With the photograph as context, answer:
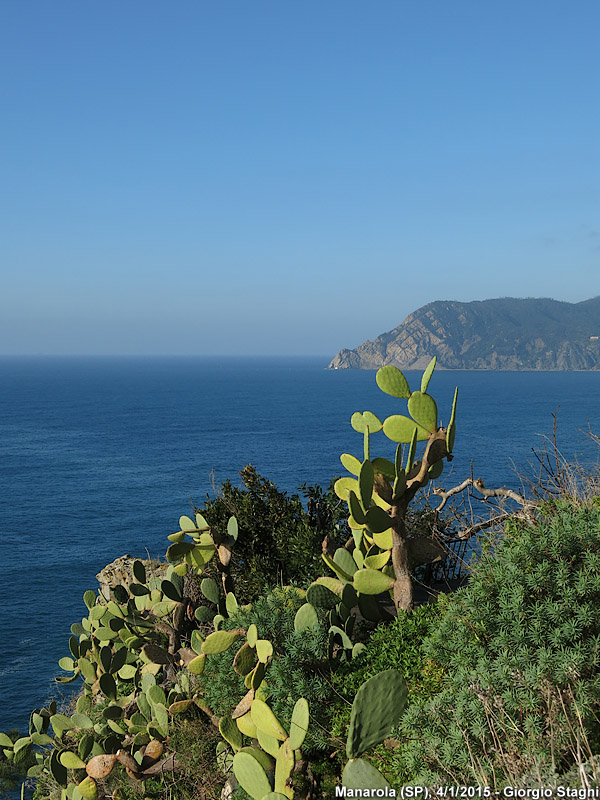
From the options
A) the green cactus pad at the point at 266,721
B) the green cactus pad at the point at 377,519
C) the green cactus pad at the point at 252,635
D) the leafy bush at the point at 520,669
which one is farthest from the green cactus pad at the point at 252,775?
the green cactus pad at the point at 377,519

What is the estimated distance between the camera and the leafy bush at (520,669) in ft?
11.5

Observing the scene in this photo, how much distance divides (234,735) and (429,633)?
1.70 meters

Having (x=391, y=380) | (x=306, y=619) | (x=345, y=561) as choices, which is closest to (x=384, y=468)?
(x=391, y=380)

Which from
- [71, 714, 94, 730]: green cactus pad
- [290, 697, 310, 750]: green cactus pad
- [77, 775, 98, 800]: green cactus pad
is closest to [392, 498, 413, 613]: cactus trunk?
[290, 697, 310, 750]: green cactus pad

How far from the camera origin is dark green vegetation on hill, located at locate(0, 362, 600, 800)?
12.2ft

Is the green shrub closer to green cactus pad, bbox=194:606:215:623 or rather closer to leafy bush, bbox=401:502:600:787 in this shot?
leafy bush, bbox=401:502:600:787

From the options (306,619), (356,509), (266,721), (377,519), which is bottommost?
(266,721)

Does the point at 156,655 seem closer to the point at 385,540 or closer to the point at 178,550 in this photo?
the point at 178,550

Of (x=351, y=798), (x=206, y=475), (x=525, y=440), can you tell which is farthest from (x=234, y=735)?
(x=525, y=440)

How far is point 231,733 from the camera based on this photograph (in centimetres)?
530

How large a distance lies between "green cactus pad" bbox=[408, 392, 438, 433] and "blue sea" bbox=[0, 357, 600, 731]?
99 centimetres

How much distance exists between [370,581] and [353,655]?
1.96ft

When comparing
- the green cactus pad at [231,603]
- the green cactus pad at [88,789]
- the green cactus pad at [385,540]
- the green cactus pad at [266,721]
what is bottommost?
the green cactus pad at [88,789]

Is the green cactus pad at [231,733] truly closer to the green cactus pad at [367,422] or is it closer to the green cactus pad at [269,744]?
the green cactus pad at [269,744]
